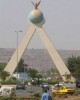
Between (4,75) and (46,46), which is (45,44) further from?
(4,75)

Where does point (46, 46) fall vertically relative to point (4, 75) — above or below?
above

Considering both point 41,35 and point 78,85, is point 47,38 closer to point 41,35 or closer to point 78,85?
point 41,35

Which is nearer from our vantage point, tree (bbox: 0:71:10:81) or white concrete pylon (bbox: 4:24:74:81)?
tree (bbox: 0:71:10:81)

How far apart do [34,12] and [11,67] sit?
1223 centimetres

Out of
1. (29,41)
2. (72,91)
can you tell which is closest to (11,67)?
(29,41)

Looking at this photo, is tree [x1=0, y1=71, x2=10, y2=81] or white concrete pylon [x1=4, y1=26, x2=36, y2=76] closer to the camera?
tree [x1=0, y1=71, x2=10, y2=81]

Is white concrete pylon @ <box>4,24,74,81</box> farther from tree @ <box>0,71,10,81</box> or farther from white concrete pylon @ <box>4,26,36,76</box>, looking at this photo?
tree @ <box>0,71,10,81</box>

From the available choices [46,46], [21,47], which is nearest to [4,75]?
[21,47]

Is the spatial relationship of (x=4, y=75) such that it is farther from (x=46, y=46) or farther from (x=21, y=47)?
(x=46, y=46)

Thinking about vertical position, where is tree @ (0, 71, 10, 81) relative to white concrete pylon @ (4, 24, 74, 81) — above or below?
below

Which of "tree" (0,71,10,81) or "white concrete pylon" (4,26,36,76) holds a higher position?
"white concrete pylon" (4,26,36,76)

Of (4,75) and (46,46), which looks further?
(46,46)

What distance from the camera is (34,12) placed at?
63.2m

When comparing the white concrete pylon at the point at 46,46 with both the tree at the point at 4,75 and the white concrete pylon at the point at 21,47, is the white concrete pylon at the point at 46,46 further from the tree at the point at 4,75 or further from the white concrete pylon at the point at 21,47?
the tree at the point at 4,75
